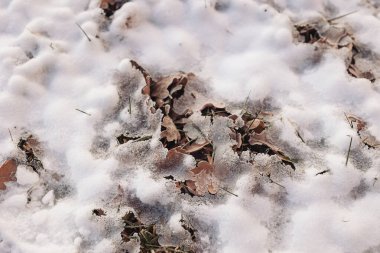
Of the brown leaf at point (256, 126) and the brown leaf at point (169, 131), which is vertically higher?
the brown leaf at point (256, 126)

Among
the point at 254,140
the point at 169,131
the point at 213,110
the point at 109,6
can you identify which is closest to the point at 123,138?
the point at 169,131

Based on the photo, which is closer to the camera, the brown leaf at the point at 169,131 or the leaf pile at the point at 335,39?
the brown leaf at the point at 169,131

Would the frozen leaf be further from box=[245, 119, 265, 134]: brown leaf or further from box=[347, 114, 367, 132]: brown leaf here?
box=[347, 114, 367, 132]: brown leaf

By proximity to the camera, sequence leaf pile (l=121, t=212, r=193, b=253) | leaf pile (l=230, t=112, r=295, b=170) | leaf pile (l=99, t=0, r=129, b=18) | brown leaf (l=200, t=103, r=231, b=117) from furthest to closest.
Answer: leaf pile (l=99, t=0, r=129, b=18) → brown leaf (l=200, t=103, r=231, b=117) → leaf pile (l=230, t=112, r=295, b=170) → leaf pile (l=121, t=212, r=193, b=253)

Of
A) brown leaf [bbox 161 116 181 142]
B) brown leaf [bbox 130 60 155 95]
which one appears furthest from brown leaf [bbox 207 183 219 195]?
brown leaf [bbox 130 60 155 95]

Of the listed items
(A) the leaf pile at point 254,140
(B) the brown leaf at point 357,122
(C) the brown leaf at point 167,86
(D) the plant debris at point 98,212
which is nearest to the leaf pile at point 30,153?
(D) the plant debris at point 98,212

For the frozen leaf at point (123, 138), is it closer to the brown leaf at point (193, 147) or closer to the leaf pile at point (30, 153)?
the brown leaf at point (193, 147)
